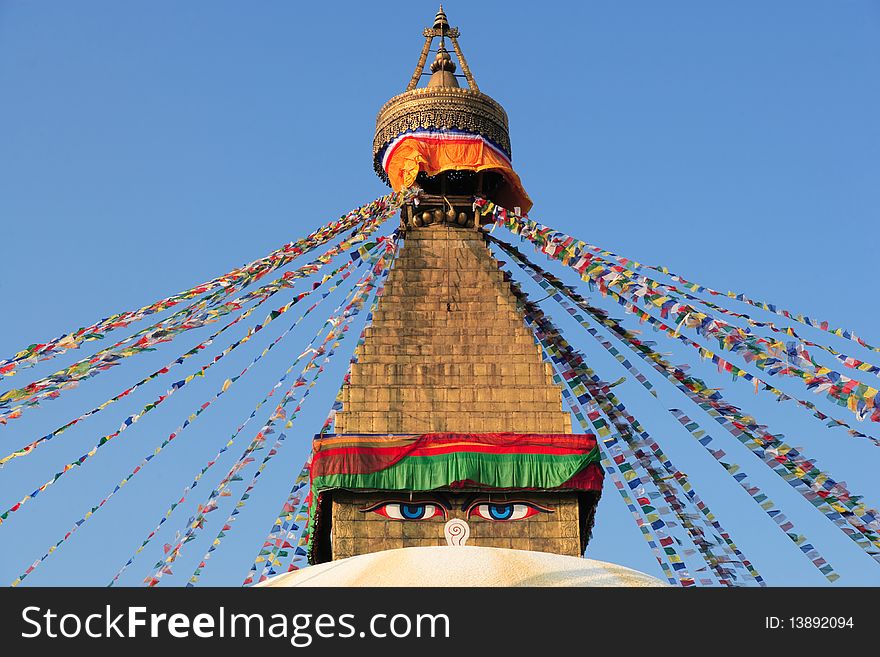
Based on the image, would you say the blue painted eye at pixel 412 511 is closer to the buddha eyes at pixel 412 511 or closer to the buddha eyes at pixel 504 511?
the buddha eyes at pixel 412 511

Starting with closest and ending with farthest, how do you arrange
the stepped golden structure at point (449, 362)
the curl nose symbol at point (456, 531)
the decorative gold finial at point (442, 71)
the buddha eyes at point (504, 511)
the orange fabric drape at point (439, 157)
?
the curl nose symbol at point (456, 531) < the buddha eyes at point (504, 511) < the stepped golden structure at point (449, 362) < the orange fabric drape at point (439, 157) < the decorative gold finial at point (442, 71)

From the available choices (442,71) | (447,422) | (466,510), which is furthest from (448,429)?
(442,71)

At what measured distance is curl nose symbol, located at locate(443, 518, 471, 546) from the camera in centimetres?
1505

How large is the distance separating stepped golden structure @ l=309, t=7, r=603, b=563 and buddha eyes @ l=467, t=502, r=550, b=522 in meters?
0.01

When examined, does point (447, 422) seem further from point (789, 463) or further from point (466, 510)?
point (789, 463)

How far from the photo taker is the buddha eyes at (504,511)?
1520 cm

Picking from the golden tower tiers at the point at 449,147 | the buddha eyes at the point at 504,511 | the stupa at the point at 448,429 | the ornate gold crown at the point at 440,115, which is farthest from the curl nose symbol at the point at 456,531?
the ornate gold crown at the point at 440,115

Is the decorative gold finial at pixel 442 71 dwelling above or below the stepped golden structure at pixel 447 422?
above

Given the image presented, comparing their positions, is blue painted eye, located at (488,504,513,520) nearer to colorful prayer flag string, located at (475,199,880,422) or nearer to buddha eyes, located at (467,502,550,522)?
buddha eyes, located at (467,502,550,522)

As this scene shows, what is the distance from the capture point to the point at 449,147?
18.9 metres

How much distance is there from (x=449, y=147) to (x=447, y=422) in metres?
4.89

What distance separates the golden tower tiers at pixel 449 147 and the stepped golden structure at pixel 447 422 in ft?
0.13

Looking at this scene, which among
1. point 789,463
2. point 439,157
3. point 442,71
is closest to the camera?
point 789,463
